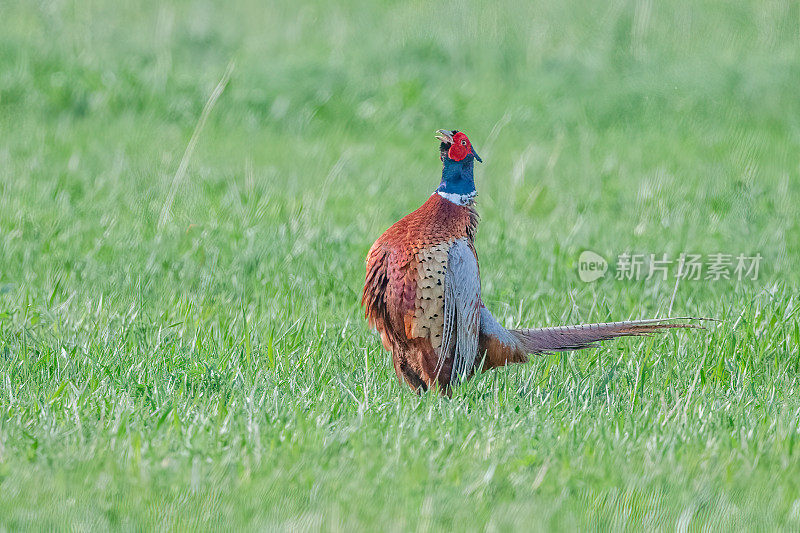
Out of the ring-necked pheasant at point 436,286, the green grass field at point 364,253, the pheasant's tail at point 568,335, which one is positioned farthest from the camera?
the pheasant's tail at point 568,335

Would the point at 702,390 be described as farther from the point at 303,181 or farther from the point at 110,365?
the point at 303,181

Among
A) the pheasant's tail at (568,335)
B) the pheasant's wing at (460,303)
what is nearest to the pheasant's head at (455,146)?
the pheasant's wing at (460,303)

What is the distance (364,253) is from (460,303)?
2.30 m

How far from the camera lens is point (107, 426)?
3.73 meters

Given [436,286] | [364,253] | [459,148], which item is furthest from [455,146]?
[364,253]

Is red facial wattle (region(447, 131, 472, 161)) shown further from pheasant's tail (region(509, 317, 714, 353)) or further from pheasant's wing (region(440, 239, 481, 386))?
pheasant's tail (region(509, 317, 714, 353))

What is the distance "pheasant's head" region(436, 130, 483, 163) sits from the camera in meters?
4.02

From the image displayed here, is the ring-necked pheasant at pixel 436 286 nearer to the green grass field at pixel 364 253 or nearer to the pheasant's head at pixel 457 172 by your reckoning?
the pheasant's head at pixel 457 172

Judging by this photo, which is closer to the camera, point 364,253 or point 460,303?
point 460,303

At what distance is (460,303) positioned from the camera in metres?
4.00

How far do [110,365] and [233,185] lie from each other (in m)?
3.20

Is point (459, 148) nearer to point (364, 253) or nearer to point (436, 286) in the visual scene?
point (436, 286)

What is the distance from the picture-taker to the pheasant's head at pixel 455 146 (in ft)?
13.2

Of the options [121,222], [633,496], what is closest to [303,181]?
[121,222]
